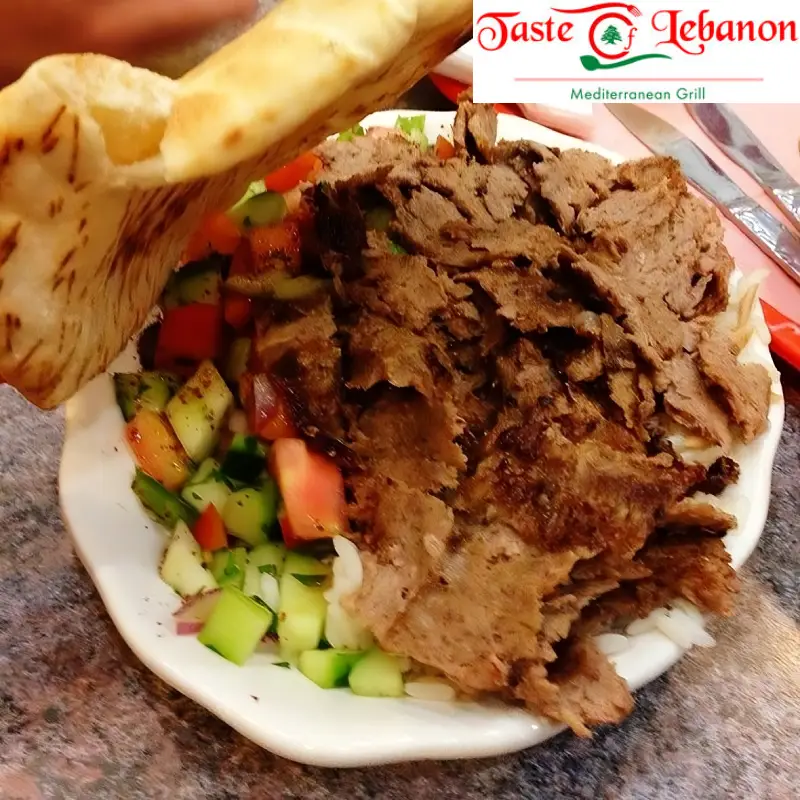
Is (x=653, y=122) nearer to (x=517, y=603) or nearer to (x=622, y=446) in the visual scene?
(x=622, y=446)

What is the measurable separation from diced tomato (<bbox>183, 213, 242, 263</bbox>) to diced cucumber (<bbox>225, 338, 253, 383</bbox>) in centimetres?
21

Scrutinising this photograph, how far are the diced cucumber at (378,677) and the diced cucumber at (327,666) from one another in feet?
0.04

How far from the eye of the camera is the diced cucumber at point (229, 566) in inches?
52.8

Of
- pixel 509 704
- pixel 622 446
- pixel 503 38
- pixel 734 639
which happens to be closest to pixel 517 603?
pixel 509 704

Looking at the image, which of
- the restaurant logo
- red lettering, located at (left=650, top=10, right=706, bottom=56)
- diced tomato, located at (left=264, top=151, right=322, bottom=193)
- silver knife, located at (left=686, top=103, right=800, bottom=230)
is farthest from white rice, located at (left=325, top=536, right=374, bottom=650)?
silver knife, located at (left=686, top=103, right=800, bottom=230)

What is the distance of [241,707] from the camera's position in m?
1.14

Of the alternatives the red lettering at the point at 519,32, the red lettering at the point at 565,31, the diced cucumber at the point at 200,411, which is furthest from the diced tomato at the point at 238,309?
the red lettering at the point at 565,31

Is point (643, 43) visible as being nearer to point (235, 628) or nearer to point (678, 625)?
point (678, 625)

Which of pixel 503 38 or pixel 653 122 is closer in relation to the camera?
pixel 503 38

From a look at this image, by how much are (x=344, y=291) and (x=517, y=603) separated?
0.65m

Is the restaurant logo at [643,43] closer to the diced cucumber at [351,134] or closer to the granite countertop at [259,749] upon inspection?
the diced cucumber at [351,134]

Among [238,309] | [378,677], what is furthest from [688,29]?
[378,677]

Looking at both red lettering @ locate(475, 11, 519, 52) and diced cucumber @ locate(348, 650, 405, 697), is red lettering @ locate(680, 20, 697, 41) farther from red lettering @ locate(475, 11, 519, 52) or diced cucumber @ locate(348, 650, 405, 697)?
diced cucumber @ locate(348, 650, 405, 697)

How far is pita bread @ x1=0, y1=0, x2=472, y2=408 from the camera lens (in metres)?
0.82
